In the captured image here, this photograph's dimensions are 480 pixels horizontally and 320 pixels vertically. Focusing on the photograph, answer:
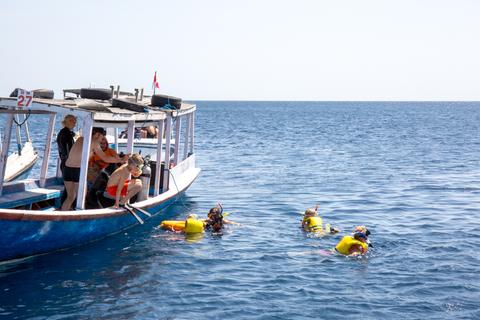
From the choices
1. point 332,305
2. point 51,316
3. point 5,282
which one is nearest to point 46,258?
point 5,282

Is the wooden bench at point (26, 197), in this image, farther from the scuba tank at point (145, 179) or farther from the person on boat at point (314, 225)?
the person on boat at point (314, 225)

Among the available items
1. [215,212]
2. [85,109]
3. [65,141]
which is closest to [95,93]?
[65,141]

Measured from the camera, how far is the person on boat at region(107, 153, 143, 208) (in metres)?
13.7

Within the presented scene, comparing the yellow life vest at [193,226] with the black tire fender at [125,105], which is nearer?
the black tire fender at [125,105]

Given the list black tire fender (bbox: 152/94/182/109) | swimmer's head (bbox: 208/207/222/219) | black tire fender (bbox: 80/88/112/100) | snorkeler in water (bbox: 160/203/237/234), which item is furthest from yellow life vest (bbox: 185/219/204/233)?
black tire fender (bbox: 80/88/112/100)

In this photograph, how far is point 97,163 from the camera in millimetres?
15312

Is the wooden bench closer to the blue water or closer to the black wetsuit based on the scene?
the black wetsuit

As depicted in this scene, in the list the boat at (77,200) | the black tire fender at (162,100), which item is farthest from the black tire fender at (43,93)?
the black tire fender at (162,100)

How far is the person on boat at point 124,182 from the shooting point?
45.0ft

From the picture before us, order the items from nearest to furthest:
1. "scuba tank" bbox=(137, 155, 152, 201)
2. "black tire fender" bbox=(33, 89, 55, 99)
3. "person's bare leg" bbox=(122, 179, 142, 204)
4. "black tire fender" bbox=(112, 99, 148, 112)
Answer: "person's bare leg" bbox=(122, 179, 142, 204) < "black tire fender" bbox=(33, 89, 55, 99) < "black tire fender" bbox=(112, 99, 148, 112) < "scuba tank" bbox=(137, 155, 152, 201)

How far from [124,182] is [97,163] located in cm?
179

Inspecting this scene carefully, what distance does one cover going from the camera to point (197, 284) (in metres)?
11.8

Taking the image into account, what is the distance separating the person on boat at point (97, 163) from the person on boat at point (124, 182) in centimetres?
110

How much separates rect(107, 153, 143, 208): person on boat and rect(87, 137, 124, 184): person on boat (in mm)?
1098
